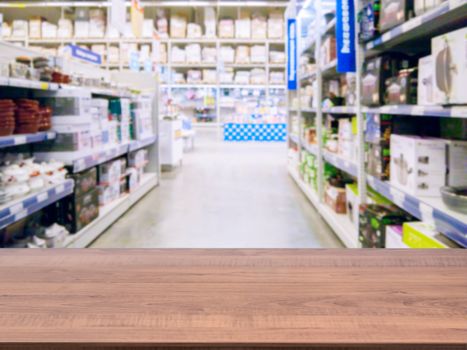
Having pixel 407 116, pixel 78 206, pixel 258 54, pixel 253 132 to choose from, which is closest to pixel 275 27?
pixel 258 54

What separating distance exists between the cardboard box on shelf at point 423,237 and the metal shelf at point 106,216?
82.6 inches

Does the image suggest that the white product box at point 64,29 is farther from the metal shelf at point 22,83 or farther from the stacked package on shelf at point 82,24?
the metal shelf at point 22,83

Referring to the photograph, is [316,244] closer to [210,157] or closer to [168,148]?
[168,148]

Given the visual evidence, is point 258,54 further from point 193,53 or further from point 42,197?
point 42,197

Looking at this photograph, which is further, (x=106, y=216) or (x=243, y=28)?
(x=243, y=28)

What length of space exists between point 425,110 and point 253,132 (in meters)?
10.7

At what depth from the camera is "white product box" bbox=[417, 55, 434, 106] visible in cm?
212

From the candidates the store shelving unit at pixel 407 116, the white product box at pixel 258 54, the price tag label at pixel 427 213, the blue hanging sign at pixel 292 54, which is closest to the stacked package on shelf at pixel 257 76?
the white product box at pixel 258 54

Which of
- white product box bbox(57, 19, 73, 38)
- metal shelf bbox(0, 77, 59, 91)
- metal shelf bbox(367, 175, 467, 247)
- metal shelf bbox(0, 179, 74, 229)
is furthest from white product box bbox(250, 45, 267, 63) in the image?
metal shelf bbox(367, 175, 467, 247)

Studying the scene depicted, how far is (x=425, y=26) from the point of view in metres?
2.38

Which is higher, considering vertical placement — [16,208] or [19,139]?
[19,139]

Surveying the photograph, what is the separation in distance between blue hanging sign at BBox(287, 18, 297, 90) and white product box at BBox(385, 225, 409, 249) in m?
4.33

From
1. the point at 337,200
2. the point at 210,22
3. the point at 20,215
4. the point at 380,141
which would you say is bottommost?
the point at 337,200

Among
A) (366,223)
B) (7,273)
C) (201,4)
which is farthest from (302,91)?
(201,4)
